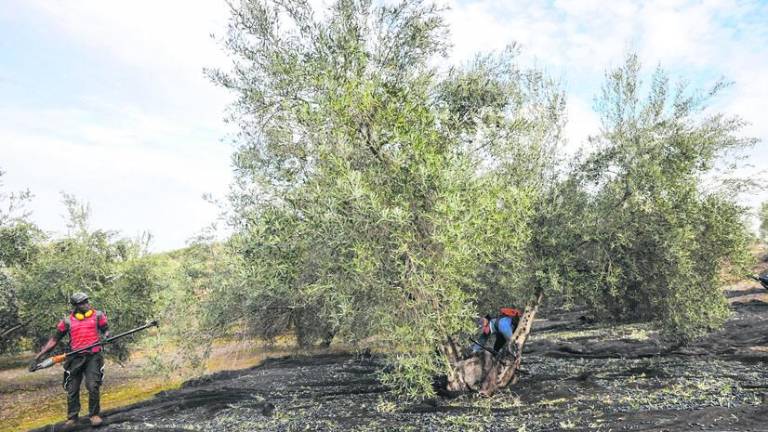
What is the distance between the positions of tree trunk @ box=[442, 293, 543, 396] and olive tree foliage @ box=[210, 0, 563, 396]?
5.66 feet

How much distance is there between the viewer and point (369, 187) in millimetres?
12055

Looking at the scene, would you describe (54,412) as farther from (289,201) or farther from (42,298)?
(289,201)

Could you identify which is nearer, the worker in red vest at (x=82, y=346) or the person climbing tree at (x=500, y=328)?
the worker in red vest at (x=82, y=346)

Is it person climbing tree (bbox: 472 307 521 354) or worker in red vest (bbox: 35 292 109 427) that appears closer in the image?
worker in red vest (bbox: 35 292 109 427)

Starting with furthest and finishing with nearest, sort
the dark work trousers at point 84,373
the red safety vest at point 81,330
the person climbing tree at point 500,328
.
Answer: the person climbing tree at point 500,328, the dark work trousers at point 84,373, the red safety vest at point 81,330

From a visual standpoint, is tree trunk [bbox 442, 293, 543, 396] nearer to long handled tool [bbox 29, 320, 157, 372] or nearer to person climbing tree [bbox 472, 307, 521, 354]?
person climbing tree [bbox 472, 307, 521, 354]

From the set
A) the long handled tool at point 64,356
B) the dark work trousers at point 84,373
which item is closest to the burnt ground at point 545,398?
the dark work trousers at point 84,373

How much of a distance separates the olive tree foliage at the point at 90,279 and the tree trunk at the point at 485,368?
19.4 meters

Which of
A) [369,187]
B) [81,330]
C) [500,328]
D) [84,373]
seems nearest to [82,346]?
[81,330]

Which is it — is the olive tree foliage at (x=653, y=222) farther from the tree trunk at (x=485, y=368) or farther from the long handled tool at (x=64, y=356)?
the long handled tool at (x=64, y=356)

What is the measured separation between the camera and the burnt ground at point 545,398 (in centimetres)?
1225

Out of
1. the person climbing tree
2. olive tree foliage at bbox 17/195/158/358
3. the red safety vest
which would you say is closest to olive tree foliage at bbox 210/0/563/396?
the person climbing tree

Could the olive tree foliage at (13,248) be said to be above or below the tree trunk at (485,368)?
above

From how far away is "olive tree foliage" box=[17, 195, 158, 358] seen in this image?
2709 cm
